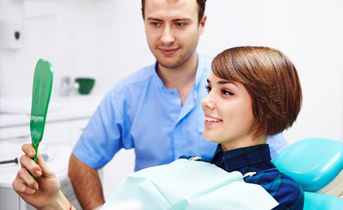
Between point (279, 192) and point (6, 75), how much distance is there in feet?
8.16

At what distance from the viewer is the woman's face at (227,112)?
1.11m

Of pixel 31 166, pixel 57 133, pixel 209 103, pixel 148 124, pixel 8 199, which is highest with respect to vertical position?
pixel 209 103

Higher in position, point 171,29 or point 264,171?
point 171,29

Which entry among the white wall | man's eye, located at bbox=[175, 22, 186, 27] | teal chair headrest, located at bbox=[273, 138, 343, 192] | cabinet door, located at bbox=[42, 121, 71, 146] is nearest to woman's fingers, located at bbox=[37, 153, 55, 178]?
teal chair headrest, located at bbox=[273, 138, 343, 192]

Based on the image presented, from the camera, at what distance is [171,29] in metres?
1.53

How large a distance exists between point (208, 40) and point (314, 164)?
187 centimetres

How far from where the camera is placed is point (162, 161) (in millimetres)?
1597

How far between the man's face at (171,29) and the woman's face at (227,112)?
439 millimetres

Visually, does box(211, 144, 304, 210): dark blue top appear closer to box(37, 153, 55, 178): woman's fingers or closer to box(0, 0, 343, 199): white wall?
box(37, 153, 55, 178): woman's fingers

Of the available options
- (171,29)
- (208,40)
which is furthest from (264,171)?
(208,40)

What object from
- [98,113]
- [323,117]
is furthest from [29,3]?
[323,117]

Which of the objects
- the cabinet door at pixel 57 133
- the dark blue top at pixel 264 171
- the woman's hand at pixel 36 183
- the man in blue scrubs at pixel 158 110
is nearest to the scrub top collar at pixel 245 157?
the dark blue top at pixel 264 171

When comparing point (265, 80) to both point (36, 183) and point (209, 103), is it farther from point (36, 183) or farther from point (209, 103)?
point (36, 183)

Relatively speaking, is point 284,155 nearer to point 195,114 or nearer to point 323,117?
point 195,114
